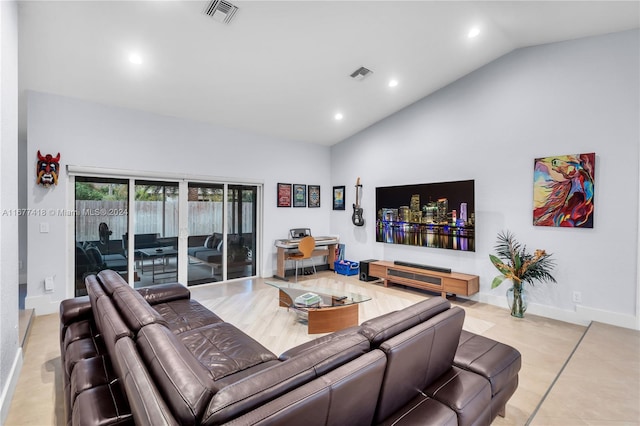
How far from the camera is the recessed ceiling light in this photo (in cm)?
333

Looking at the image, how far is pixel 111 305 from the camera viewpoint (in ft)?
6.08

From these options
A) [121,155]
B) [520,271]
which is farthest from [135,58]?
[520,271]

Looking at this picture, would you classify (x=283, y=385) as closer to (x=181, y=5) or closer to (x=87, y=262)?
(x=181, y=5)

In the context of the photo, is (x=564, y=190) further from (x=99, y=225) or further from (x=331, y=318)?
(x=99, y=225)

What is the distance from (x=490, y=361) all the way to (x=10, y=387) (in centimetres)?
341

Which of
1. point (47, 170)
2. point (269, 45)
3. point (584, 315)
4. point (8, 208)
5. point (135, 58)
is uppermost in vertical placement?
point (269, 45)

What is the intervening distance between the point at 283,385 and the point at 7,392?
2.47 meters

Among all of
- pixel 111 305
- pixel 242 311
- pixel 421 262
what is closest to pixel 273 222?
pixel 242 311

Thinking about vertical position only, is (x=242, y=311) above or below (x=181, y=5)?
below

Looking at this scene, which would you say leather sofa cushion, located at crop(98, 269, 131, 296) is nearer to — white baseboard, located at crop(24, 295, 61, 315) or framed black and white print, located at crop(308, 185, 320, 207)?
white baseboard, located at crop(24, 295, 61, 315)

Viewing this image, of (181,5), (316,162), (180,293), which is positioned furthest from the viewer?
(316,162)

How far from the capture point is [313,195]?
6773 mm

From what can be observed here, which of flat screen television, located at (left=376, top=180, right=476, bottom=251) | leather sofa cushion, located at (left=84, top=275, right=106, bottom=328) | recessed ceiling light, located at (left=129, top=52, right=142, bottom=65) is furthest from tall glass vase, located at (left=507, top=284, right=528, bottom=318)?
recessed ceiling light, located at (left=129, top=52, right=142, bottom=65)

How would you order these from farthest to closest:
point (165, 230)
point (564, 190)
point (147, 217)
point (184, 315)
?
point (165, 230)
point (147, 217)
point (564, 190)
point (184, 315)
